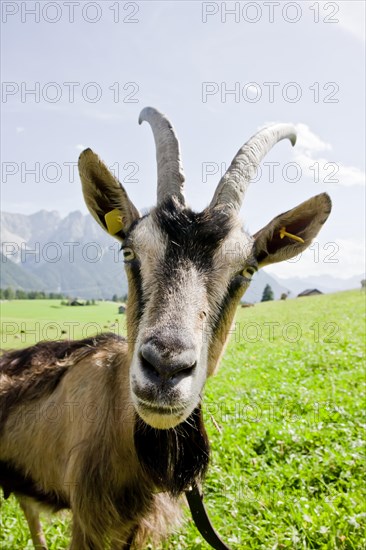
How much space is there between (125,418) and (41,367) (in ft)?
4.42

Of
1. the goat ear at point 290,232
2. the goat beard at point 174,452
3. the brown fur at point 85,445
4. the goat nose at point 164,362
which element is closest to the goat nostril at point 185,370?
the goat nose at point 164,362

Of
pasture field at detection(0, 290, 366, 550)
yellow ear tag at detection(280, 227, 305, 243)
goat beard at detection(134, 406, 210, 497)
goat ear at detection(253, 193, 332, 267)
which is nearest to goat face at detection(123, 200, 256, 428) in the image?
goat ear at detection(253, 193, 332, 267)

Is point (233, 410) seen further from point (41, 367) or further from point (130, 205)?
point (130, 205)

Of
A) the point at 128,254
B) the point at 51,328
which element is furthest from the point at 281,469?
the point at 51,328

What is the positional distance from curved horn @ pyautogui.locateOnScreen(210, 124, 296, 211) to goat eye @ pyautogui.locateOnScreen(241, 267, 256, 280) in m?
0.49

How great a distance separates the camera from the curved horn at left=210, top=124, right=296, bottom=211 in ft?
10.1

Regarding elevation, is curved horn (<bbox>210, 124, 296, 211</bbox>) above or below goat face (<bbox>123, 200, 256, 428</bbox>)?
above

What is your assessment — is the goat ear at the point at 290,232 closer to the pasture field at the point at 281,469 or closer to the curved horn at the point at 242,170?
the curved horn at the point at 242,170

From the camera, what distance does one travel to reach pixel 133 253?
2.78 m

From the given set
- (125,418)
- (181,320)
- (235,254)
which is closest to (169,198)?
(235,254)

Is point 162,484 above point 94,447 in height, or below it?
below

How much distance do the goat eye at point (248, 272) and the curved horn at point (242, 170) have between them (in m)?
0.49

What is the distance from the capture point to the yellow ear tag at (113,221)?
314 cm

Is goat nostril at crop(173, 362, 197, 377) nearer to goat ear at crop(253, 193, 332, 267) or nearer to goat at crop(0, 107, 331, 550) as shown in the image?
goat at crop(0, 107, 331, 550)
